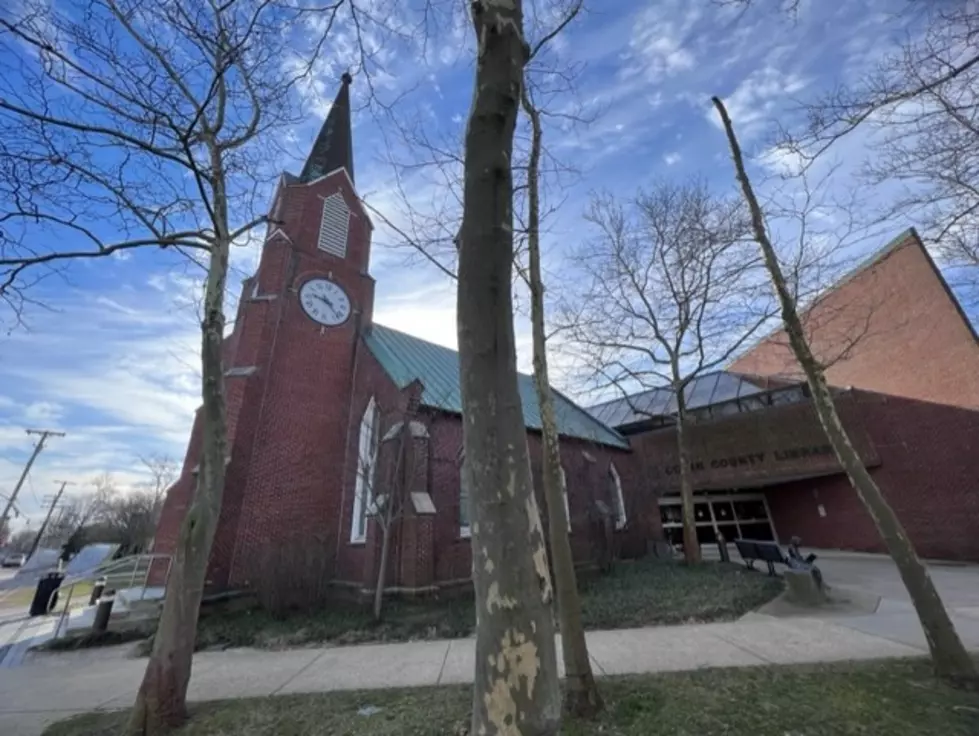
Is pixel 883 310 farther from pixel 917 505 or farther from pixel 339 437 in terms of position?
pixel 339 437

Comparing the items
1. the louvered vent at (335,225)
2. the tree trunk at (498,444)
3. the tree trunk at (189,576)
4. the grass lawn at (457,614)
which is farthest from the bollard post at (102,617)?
the tree trunk at (498,444)

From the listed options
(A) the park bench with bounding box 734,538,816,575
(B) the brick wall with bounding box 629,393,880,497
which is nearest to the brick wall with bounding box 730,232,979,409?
(B) the brick wall with bounding box 629,393,880,497

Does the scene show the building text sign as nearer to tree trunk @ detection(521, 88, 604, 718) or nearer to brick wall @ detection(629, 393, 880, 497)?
brick wall @ detection(629, 393, 880, 497)

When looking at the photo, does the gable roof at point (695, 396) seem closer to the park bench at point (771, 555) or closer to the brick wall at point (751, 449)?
the brick wall at point (751, 449)

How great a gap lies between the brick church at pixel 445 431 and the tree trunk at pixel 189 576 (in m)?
4.88

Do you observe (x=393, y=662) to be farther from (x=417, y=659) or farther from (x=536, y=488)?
(x=536, y=488)

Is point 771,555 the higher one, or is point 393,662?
point 771,555

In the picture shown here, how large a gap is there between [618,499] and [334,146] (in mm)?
19924

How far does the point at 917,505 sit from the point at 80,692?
23023 mm

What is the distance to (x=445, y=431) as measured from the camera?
43.5ft

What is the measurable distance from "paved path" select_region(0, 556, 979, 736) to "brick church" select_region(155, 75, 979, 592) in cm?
350

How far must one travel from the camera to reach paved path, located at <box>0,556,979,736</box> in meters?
5.54

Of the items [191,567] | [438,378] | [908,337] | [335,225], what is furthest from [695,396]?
[191,567]

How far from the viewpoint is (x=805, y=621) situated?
7551 millimetres
